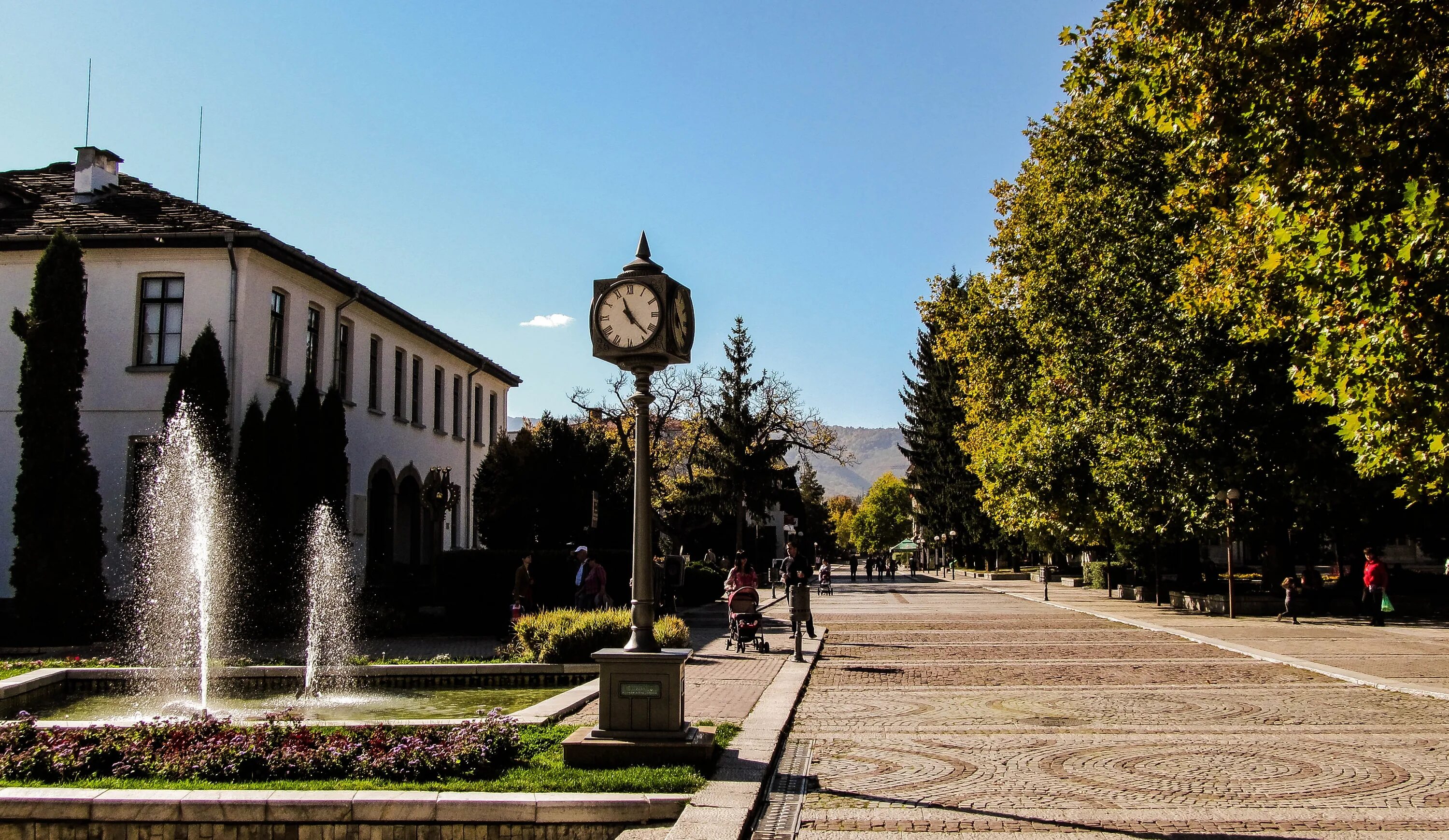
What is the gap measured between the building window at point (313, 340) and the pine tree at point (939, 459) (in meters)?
39.9

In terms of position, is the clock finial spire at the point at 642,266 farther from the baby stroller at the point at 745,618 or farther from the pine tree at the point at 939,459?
the pine tree at the point at 939,459

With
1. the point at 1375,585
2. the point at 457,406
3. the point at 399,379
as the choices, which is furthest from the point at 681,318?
the point at 457,406

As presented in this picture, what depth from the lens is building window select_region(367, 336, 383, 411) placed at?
31.2m

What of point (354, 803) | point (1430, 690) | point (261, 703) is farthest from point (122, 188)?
point (1430, 690)

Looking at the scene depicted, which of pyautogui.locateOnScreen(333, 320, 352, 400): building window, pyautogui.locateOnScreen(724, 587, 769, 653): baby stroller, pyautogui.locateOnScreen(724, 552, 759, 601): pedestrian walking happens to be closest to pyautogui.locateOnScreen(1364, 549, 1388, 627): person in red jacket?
pyautogui.locateOnScreen(724, 552, 759, 601): pedestrian walking

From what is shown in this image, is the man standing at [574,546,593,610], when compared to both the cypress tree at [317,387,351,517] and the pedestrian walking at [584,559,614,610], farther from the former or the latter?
the cypress tree at [317,387,351,517]

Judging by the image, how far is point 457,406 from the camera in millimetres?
39875

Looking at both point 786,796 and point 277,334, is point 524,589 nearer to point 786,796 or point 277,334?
point 277,334

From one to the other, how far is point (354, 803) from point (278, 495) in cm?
1915

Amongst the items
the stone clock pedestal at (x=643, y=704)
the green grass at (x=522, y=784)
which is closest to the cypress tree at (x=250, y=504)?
the green grass at (x=522, y=784)

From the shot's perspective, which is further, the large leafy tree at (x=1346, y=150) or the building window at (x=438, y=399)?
the building window at (x=438, y=399)

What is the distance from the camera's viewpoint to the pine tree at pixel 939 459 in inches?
2525

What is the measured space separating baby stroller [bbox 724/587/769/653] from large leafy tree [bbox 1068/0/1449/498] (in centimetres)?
908

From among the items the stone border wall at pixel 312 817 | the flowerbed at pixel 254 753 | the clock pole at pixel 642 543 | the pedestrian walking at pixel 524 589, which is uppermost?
the clock pole at pixel 642 543
